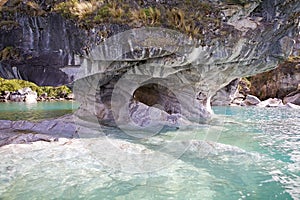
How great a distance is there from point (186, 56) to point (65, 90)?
152 feet

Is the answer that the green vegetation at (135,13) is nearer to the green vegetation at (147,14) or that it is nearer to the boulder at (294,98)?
the green vegetation at (147,14)

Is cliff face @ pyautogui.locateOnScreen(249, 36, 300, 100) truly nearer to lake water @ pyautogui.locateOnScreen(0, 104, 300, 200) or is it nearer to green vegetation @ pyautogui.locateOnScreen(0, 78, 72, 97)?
lake water @ pyautogui.locateOnScreen(0, 104, 300, 200)

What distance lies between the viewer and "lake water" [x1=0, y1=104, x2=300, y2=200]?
5141mm

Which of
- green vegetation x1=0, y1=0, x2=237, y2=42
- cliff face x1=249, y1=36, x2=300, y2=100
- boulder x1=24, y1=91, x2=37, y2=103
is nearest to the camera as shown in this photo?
green vegetation x1=0, y1=0, x2=237, y2=42

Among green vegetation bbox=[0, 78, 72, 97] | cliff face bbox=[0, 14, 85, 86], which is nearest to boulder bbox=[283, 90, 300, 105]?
cliff face bbox=[0, 14, 85, 86]

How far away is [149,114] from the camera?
46.3ft

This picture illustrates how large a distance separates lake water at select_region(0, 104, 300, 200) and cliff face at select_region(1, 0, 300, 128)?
11.0ft

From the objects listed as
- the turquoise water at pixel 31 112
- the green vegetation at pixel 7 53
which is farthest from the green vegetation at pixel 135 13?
the turquoise water at pixel 31 112

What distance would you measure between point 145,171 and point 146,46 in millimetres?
5784

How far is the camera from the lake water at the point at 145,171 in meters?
5.14

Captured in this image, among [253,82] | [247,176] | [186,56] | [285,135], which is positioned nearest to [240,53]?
[186,56]

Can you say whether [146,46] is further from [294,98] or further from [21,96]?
[21,96]

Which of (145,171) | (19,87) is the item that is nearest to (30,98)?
(19,87)

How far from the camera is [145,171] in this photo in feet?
20.7
